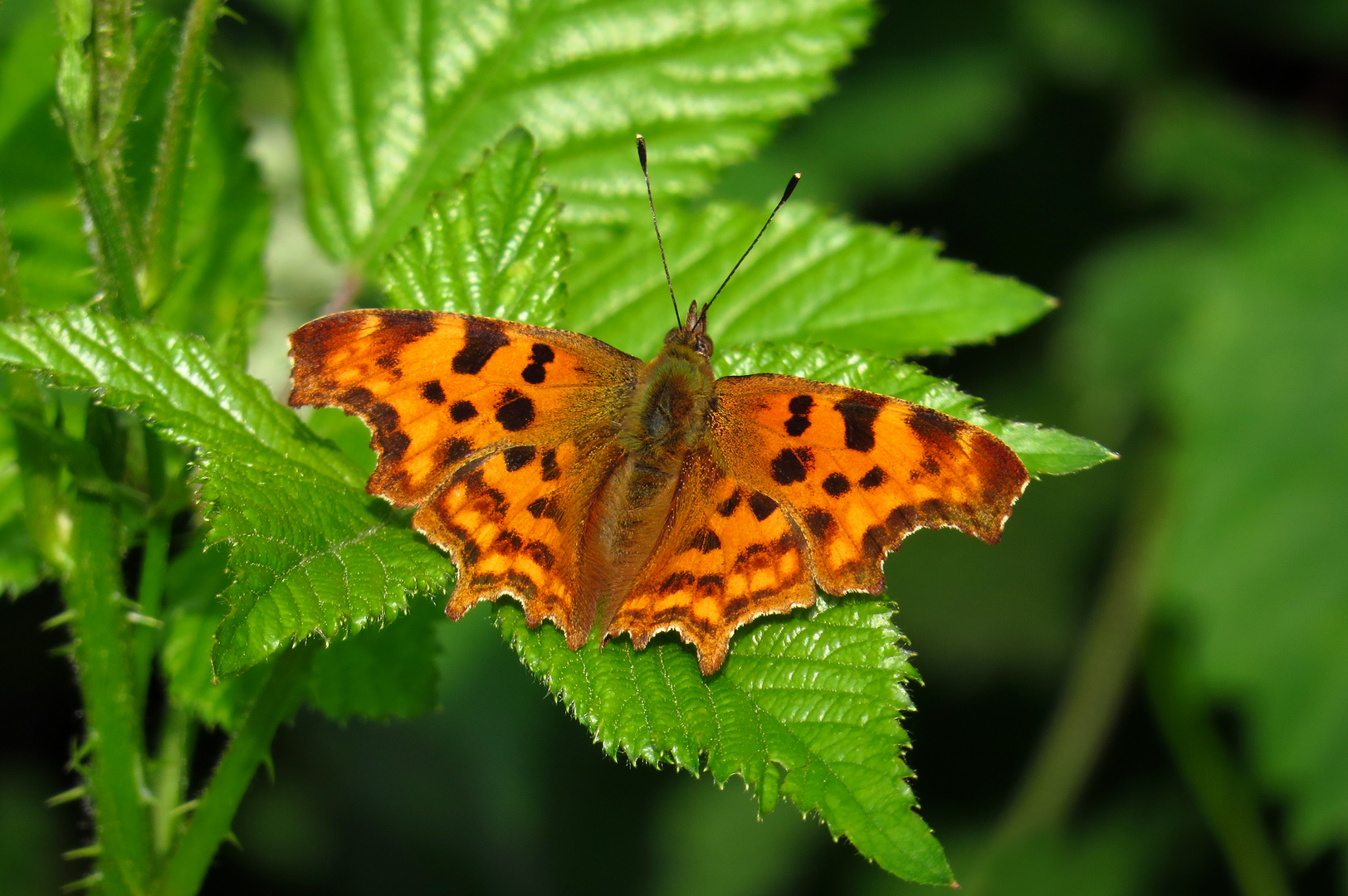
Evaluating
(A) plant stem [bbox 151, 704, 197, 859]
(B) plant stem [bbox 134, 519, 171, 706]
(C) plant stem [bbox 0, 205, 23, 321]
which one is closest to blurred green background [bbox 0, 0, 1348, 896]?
(A) plant stem [bbox 151, 704, 197, 859]

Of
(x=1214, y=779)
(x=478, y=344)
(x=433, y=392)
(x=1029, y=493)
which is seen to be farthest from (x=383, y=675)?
(x=1029, y=493)

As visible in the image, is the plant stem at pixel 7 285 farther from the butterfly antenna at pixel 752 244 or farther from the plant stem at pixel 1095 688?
the plant stem at pixel 1095 688

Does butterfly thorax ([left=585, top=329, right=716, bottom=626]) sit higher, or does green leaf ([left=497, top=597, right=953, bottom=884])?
butterfly thorax ([left=585, top=329, right=716, bottom=626])

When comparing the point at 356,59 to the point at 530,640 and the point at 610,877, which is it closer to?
the point at 530,640

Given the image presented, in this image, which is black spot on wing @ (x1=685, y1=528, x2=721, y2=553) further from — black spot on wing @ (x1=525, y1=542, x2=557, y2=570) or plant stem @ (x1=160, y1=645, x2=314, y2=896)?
plant stem @ (x1=160, y1=645, x2=314, y2=896)

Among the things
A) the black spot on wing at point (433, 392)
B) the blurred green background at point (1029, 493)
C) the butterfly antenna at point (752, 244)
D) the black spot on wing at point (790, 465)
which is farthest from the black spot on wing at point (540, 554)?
the blurred green background at point (1029, 493)

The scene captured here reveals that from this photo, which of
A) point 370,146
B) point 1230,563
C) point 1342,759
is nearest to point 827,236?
point 370,146
